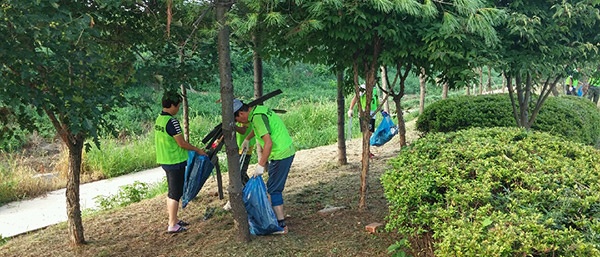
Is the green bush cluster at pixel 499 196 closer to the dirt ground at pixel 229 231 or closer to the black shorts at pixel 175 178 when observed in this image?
the dirt ground at pixel 229 231

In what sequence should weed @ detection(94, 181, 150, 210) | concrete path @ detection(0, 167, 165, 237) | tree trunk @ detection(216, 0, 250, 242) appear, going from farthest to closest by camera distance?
weed @ detection(94, 181, 150, 210) < concrete path @ detection(0, 167, 165, 237) < tree trunk @ detection(216, 0, 250, 242)

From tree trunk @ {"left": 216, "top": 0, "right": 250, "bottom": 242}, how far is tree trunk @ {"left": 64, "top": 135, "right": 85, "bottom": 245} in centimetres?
127

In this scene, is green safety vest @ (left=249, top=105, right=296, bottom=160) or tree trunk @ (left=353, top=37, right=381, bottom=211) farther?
tree trunk @ (left=353, top=37, right=381, bottom=211)

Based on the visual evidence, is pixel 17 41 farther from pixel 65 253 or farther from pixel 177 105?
pixel 65 253

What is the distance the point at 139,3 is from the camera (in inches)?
181

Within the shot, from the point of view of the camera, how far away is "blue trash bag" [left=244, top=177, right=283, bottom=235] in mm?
4766

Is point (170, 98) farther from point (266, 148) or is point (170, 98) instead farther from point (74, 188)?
point (74, 188)

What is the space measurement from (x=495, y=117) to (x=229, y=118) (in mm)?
5448

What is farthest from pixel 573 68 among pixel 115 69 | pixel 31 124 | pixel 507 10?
pixel 31 124

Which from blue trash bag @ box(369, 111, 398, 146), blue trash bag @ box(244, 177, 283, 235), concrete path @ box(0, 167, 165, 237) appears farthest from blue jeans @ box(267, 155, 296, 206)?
blue trash bag @ box(369, 111, 398, 146)

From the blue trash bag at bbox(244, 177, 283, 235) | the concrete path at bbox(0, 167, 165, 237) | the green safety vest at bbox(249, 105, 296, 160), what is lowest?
the concrete path at bbox(0, 167, 165, 237)

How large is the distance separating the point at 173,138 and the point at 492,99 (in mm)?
5967

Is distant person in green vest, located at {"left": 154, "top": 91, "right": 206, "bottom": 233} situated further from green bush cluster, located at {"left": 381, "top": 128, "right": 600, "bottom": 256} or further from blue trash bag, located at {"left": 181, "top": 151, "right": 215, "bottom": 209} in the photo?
green bush cluster, located at {"left": 381, "top": 128, "right": 600, "bottom": 256}

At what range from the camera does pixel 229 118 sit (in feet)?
14.6
